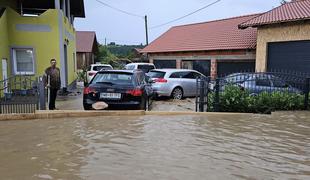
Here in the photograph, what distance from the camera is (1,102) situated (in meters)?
9.48

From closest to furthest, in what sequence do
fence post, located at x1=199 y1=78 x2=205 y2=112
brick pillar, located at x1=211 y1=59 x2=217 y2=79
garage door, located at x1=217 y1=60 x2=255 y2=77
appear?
fence post, located at x1=199 y1=78 x2=205 y2=112, garage door, located at x1=217 y1=60 x2=255 y2=77, brick pillar, located at x1=211 y1=59 x2=217 y2=79

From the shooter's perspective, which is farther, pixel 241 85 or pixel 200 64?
pixel 200 64

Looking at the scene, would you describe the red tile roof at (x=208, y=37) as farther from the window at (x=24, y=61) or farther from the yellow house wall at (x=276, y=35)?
the window at (x=24, y=61)

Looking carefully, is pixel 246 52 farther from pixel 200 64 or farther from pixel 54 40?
pixel 54 40

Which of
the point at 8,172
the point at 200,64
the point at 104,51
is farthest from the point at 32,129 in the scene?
the point at 104,51

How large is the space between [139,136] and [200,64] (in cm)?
1806

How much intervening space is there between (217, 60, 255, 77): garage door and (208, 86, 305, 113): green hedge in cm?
968

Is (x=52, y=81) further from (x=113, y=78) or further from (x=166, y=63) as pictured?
(x=166, y=63)

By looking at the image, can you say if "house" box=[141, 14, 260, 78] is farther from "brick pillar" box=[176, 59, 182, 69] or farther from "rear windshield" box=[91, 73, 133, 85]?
"rear windshield" box=[91, 73, 133, 85]

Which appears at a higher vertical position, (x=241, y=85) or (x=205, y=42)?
(x=205, y=42)

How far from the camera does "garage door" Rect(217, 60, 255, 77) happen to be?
20200 millimetres

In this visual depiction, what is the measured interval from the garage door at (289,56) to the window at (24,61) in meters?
11.2

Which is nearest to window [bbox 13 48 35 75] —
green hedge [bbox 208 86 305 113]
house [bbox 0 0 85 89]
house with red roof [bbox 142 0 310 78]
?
house [bbox 0 0 85 89]

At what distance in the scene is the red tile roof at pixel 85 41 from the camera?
42138 mm
